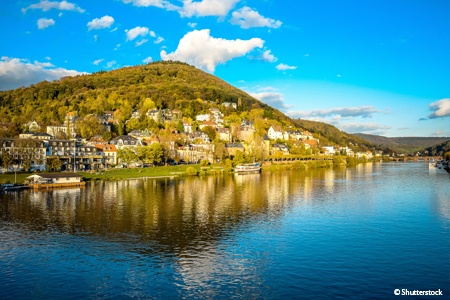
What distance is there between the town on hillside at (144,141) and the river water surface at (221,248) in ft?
117

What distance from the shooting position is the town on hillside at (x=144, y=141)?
79.4 metres

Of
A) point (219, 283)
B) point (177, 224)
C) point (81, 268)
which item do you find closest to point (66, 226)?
point (177, 224)

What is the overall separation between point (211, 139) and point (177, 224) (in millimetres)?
93668

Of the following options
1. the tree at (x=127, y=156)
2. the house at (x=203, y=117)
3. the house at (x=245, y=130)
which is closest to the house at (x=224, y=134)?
the house at (x=245, y=130)

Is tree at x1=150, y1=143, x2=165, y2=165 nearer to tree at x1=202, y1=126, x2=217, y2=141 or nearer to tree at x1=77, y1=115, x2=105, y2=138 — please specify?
tree at x1=77, y1=115, x2=105, y2=138

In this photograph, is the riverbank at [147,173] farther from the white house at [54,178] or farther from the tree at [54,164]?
the tree at [54,164]

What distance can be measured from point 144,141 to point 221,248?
86470 millimetres

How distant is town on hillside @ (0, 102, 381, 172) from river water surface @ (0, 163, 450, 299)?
3573 centimetres

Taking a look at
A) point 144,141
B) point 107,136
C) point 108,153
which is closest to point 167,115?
point 144,141

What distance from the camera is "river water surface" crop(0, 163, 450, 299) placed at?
19.2 meters

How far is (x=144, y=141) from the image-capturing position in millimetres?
108688

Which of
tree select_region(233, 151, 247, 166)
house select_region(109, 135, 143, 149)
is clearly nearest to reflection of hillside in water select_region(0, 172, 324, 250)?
tree select_region(233, 151, 247, 166)

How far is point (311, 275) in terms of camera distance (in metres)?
20.7

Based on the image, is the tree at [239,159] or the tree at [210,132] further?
the tree at [210,132]
